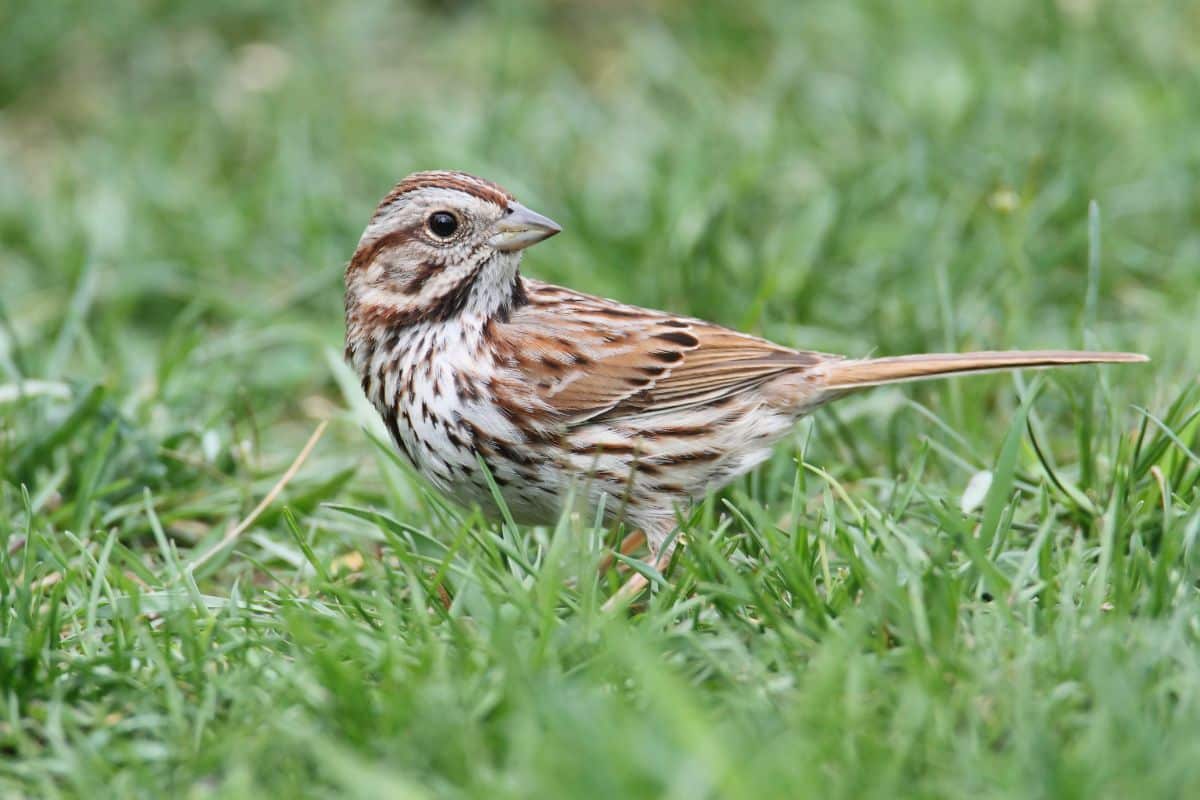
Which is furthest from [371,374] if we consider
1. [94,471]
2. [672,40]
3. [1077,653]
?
[672,40]

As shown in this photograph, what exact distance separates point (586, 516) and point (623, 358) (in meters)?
0.51

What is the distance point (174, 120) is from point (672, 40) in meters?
2.74

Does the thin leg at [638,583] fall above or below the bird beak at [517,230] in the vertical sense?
below

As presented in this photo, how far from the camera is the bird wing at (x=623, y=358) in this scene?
421cm

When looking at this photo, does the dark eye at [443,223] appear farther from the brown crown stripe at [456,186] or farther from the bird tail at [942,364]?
the bird tail at [942,364]

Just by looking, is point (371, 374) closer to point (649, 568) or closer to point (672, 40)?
point (649, 568)

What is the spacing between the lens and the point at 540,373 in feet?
13.8

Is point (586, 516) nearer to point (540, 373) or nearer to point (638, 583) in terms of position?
point (638, 583)

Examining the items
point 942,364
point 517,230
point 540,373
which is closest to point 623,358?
point 540,373

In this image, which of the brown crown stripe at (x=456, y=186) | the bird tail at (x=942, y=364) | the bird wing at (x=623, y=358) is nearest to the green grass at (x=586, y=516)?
the bird tail at (x=942, y=364)

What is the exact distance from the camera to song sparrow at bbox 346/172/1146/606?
4.09m

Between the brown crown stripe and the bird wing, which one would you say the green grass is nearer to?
the bird wing

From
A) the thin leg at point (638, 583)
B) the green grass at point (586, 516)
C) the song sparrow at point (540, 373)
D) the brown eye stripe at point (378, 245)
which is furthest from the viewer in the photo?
the brown eye stripe at point (378, 245)

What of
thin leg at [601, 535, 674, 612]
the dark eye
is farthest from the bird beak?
thin leg at [601, 535, 674, 612]
